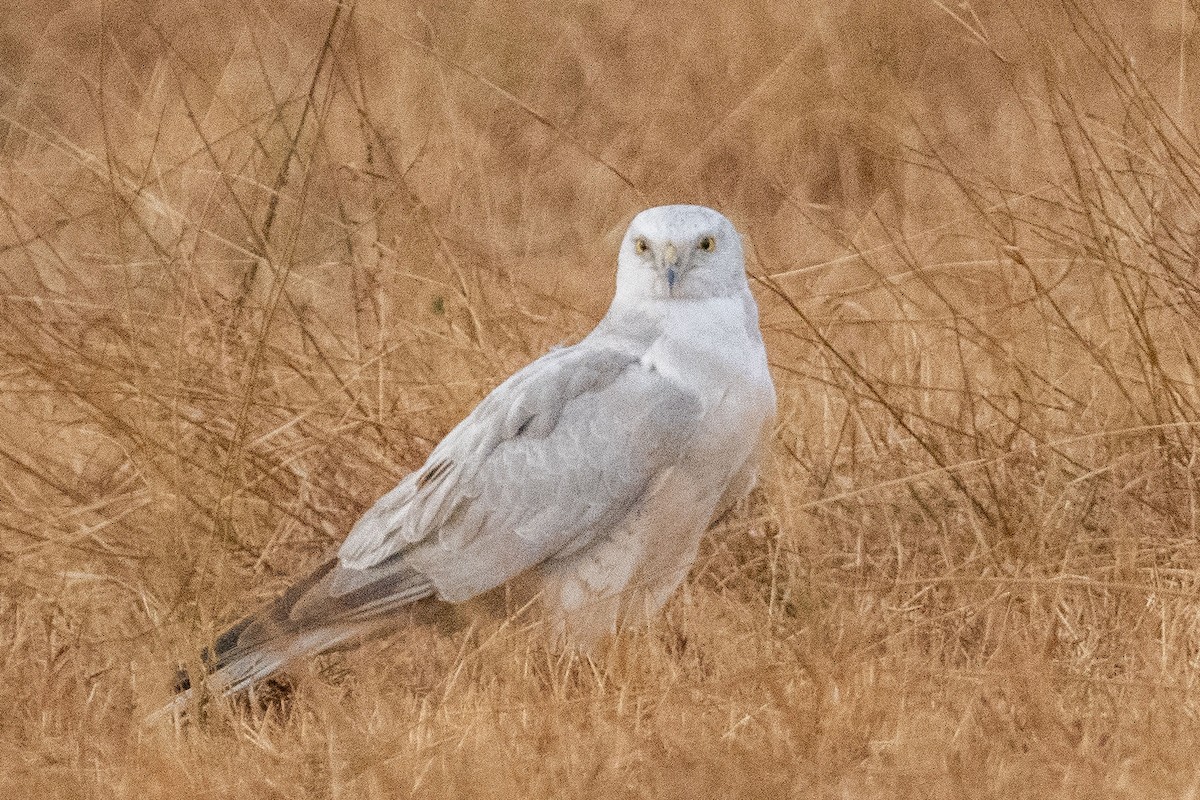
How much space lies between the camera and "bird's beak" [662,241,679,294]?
12.9 ft

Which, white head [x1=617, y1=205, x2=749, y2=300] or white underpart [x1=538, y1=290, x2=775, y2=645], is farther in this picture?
white head [x1=617, y1=205, x2=749, y2=300]

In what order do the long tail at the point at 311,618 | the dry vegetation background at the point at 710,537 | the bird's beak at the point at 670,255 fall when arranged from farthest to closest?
the bird's beak at the point at 670,255 < the long tail at the point at 311,618 < the dry vegetation background at the point at 710,537

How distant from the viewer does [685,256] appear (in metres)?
3.96

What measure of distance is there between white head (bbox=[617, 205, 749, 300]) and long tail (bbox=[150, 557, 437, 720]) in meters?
0.72

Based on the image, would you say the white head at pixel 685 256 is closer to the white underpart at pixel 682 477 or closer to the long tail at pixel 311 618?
the white underpart at pixel 682 477

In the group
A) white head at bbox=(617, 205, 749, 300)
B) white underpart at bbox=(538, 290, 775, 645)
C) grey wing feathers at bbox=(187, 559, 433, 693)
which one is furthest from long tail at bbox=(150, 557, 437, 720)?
white head at bbox=(617, 205, 749, 300)

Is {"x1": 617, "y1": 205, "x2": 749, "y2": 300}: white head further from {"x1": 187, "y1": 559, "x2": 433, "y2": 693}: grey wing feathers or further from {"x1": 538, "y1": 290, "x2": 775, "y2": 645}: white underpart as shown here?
{"x1": 187, "y1": 559, "x2": 433, "y2": 693}: grey wing feathers

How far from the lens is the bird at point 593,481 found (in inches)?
152

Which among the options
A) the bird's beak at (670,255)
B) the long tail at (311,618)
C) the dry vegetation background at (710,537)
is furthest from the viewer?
the bird's beak at (670,255)

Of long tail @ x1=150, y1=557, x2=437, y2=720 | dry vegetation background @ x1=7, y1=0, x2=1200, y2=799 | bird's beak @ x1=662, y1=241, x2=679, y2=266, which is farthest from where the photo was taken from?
bird's beak @ x1=662, y1=241, x2=679, y2=266

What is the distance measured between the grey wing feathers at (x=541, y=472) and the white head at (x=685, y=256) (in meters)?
0.17

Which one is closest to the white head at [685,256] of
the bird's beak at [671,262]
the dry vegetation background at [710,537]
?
the bird's beak at [671,262]

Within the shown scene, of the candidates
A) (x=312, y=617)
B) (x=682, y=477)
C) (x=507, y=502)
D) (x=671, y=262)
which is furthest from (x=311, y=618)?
(x=671, y=262)

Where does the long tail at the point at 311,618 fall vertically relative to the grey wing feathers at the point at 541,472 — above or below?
below
